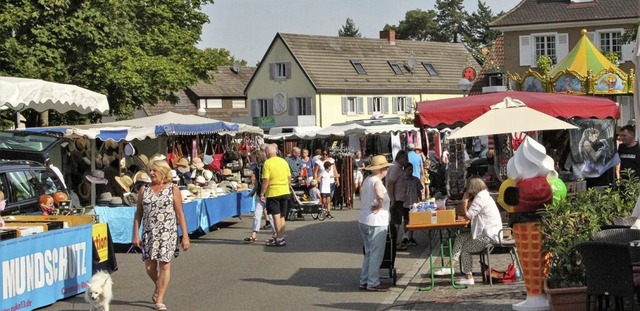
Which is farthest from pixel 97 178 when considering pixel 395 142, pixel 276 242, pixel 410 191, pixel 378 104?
pixel 378 104

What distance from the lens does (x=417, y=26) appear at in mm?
126812

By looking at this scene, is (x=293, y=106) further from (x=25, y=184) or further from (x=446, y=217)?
(x=446, y=217)

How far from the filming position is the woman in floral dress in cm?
1176

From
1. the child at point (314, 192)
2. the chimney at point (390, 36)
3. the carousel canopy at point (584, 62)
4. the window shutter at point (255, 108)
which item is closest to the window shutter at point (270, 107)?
the window shutter at point (255, 108)

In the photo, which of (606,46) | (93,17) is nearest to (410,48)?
(606,46)

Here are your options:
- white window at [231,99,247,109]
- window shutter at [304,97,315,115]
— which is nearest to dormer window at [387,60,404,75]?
window shutter at [304,97,315,115]

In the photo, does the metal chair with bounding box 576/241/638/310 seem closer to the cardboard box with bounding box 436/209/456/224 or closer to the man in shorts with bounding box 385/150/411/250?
the cardboard box with bounding box 436/209/456/224

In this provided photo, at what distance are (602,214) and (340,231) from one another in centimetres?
1123

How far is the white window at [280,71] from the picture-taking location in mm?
73125

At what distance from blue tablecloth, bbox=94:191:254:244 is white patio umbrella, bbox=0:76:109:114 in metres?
2.83

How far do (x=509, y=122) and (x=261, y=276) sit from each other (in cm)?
457

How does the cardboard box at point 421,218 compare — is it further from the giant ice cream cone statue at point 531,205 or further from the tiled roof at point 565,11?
the tiled roof at point 565,11

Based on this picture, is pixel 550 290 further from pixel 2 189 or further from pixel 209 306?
pixel 2 189

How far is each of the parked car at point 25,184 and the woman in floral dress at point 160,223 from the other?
354cm
